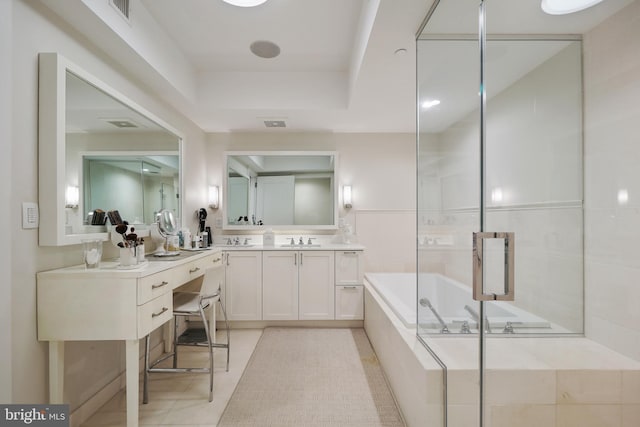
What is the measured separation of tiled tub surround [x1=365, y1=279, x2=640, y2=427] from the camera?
3.30 feet

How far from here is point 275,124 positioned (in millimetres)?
3293

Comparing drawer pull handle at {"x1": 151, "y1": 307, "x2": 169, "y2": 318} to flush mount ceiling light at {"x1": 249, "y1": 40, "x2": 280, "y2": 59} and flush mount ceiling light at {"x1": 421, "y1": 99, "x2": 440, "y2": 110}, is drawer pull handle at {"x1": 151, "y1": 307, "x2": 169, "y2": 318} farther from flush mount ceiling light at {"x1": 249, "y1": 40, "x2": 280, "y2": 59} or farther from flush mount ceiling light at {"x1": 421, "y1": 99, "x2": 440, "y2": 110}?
flush mount ceiling light at {"x1": 249, "y1": 40, "x2": 280, "y2": 59}

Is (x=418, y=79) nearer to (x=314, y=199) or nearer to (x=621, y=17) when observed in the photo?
(x=621, y=17)

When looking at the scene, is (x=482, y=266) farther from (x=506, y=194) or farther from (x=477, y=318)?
(x=506, y=194)

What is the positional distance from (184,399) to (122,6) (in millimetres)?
2517

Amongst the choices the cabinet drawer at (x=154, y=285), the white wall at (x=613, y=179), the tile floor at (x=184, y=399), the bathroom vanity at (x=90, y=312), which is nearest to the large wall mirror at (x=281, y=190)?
the tile floor at (x=184, y=399)

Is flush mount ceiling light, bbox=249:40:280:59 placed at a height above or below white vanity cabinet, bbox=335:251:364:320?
above

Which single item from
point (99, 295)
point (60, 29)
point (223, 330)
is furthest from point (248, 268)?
point (60, 29)

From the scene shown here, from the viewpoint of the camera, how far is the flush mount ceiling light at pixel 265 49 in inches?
93.5

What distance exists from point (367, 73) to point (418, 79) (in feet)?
1.52

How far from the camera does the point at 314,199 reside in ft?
11.6

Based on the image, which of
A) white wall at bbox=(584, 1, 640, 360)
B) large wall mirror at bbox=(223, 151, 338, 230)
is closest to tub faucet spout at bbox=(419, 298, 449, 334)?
white wall at bbox=(584, 1, 640, 360)

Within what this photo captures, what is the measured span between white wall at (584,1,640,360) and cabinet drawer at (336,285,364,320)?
2.10 meters

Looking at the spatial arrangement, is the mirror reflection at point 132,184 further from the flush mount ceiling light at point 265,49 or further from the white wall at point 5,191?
the flush mount ceiling light at point 265,49
